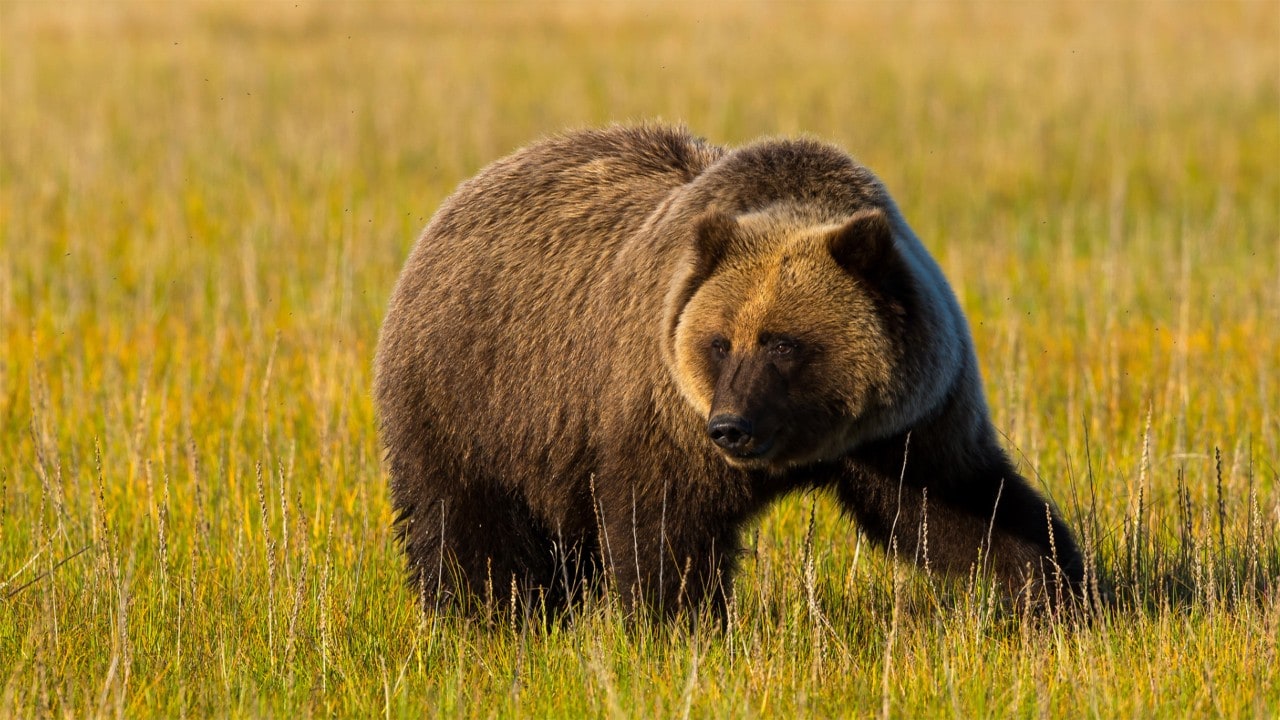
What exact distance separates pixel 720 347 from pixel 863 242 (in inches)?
20.5

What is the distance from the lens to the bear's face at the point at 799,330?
4664 mm

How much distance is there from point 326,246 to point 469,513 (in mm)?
6830

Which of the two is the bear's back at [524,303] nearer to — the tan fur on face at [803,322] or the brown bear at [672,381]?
the brown bear at [672,381]

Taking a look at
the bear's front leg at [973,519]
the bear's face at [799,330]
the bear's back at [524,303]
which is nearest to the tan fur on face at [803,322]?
the bear's face at [799,330]

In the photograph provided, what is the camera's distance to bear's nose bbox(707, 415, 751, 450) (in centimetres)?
444

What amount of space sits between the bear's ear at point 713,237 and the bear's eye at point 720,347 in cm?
23

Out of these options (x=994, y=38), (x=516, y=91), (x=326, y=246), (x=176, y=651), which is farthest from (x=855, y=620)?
(x=994, y=38)

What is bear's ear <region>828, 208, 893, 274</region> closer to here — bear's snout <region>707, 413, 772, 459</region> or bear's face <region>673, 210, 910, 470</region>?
bear's face <region>673, 210, 910, 470</region>

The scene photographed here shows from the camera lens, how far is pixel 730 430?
4.45 metres

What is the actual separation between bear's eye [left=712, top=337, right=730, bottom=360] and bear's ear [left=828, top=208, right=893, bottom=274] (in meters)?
0.42

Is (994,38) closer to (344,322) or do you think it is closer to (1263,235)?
(1263,235)

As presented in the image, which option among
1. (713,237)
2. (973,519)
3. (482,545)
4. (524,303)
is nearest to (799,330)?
(713,237)

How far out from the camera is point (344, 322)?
9164mm

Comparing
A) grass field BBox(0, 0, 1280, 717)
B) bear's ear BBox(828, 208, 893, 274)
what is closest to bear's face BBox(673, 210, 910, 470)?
bear's ear BBox(828, 208, 893, 274)
